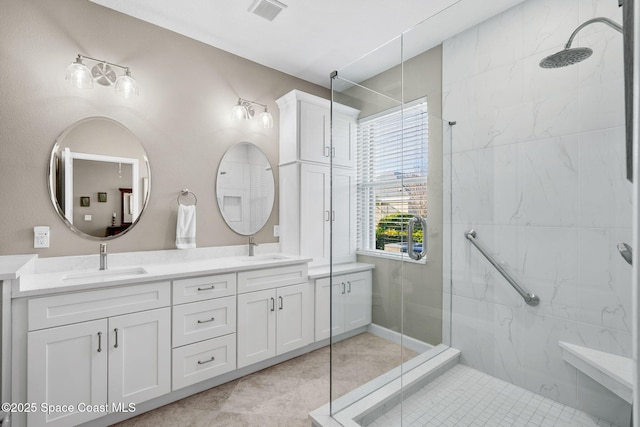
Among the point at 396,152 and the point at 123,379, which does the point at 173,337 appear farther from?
the point at 396,152

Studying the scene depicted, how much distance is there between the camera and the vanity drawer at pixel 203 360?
77.9 inches

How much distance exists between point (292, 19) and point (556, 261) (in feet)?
7.84

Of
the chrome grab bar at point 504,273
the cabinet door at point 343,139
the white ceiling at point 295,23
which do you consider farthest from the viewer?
the white ceiling at point 295,23

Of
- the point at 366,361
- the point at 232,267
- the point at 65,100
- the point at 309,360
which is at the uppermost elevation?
the point at 65,100

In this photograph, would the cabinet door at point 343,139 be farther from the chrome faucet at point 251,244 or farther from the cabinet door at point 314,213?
the chrome faucet at point 251,244

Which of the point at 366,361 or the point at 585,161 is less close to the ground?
the point at 585,161

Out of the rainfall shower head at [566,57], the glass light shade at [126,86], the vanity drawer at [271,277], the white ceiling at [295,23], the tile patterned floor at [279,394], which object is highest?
the white ceiling at [295,23]

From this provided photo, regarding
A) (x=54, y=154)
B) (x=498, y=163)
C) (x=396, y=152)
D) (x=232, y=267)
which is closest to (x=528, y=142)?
(x=498, y=163)

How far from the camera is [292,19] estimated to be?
2.36 meters

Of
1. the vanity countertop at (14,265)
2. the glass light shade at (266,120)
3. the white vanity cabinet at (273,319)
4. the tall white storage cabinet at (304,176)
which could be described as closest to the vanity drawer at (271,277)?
the white vanity cabinet at (273,319)

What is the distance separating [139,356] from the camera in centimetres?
183

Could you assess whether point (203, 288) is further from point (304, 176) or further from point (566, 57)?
point (566, 57)

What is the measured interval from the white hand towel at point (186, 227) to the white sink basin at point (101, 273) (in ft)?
1.22

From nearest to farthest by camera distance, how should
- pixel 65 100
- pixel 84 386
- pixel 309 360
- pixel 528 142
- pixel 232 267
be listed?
pixel 528 142
pixel 84 386
pixel 65 100
pixel 232 267
pixel 309 360
